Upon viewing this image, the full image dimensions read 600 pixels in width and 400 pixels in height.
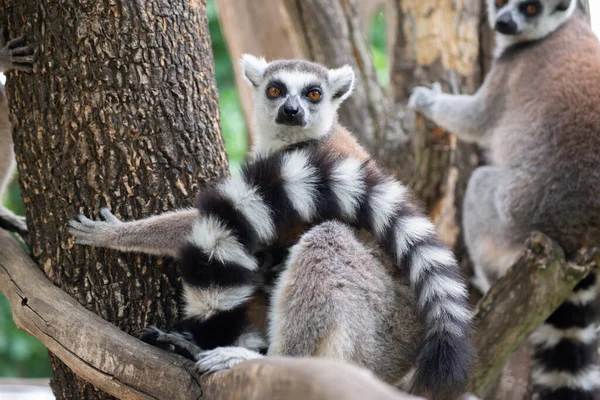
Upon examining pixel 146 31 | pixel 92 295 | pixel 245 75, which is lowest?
pixel 92 295

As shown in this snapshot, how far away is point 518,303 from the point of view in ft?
13.0

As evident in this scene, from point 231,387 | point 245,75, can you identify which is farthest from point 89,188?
point 245,75

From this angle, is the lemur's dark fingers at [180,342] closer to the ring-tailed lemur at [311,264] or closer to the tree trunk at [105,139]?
the ring-tailed lemur at [311,264]

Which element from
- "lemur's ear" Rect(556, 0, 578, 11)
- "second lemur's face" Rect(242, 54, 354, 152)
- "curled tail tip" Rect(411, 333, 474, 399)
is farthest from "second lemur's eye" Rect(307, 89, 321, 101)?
"lemur's ear" Rect(556, 0, 578, 11)

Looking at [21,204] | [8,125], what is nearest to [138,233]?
[8,125]

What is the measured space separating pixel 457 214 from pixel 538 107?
3.95ft

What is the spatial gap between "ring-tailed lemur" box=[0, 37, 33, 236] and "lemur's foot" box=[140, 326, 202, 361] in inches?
50.4

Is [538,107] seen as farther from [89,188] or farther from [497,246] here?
[89,188]

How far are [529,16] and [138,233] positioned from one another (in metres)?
Result: 4.01

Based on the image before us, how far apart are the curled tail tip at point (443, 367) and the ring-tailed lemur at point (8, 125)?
2064mm

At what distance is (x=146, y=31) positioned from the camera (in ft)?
9.25

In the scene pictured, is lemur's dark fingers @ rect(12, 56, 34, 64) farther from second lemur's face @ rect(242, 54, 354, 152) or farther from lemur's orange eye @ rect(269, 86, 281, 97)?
lemur's orange eye @ rect(269, 86, 281, 97)

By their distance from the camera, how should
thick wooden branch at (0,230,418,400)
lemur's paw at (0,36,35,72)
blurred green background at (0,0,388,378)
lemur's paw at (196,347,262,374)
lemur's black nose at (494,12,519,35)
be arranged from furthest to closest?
blurred green background at (0,0,388,378)
lemur's black nose at (494,12,519,35)
lemur's paw at (0,36,35,72)
lemur's paw at (196,347,262,374)
thick wooden branch at (0,230,418,400)

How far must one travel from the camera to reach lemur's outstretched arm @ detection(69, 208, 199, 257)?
105 inches
